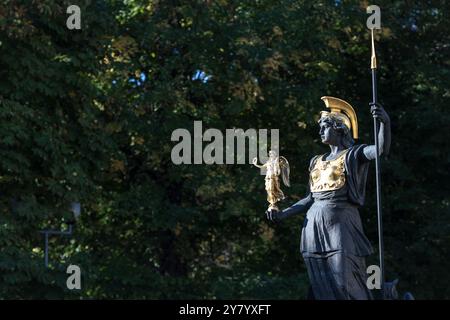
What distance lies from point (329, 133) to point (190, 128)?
984 centimetres

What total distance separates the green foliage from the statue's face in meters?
8.50

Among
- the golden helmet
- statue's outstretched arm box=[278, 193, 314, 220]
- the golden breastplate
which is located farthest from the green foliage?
the golden breastplate

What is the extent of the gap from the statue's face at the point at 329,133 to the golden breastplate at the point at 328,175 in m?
0.18

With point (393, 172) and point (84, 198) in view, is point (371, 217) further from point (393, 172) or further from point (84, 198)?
point (84, 198)

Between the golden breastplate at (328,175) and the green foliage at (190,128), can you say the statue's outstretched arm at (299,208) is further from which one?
the green foliage at (190,128)

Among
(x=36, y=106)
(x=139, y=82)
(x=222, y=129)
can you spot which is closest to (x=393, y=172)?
(x=222, y=129)

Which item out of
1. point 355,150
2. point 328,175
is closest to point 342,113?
point 355,150

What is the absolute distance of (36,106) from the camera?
18.9 meters

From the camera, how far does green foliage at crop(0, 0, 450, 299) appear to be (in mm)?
18594

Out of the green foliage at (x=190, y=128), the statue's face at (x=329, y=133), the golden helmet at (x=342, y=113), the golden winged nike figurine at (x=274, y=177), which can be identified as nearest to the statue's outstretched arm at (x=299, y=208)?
the golden winged nike figurine at (x=274, y=177)

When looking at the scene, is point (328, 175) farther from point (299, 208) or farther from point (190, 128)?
point (190, 128)

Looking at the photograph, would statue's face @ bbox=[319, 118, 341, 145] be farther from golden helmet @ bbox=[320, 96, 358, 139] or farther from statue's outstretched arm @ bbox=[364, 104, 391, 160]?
statue's outstretched arm @ bbox=[364, 104, 391, 160]
